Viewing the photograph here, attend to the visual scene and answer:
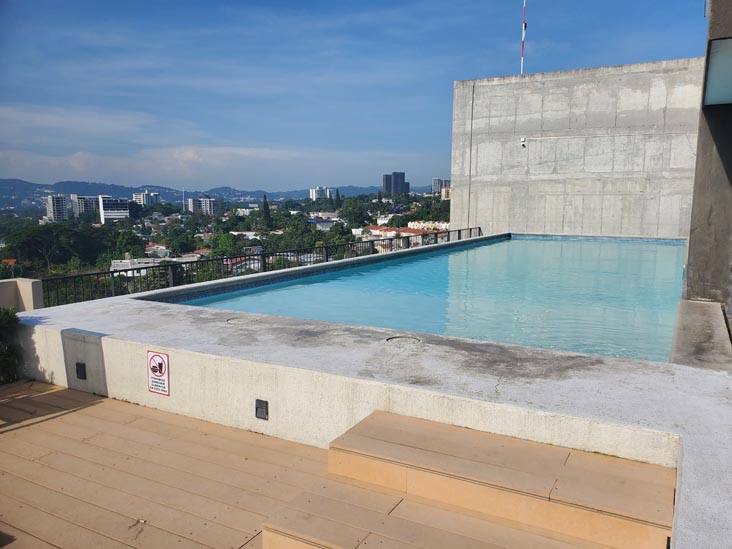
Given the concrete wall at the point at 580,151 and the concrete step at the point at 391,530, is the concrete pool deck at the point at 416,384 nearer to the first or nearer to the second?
the concrete step at the point at 391,530

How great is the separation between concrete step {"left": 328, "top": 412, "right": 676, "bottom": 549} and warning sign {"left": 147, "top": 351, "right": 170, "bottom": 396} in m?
1.93

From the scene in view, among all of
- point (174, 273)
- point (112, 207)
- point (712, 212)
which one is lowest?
point (112, 207)

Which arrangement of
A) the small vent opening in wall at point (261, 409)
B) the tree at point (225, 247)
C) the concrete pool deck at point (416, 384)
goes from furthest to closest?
the tree at point (225, 247) < the small vent opening in wall at point (261, 409) < the concrete pool deck at point (416, 384)

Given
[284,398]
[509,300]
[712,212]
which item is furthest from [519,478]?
[509,300]

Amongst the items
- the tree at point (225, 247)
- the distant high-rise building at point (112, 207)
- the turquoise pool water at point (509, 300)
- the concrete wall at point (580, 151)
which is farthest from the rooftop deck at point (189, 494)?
the distant high-rise building at point (112, 207)

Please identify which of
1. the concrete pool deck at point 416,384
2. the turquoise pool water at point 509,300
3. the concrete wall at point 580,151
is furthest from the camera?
the concrete wall at point 580,151

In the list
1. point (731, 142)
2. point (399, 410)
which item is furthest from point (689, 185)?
point (399, 410)

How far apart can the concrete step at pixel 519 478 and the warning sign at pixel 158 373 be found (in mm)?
1929

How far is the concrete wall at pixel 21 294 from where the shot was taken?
22.8ft

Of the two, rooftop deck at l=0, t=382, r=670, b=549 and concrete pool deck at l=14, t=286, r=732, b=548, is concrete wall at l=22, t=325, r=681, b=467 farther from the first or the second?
rooftop deck at l=0, t=382, r=670, b=549

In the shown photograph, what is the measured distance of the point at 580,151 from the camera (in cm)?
2064

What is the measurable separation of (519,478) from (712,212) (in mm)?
5557

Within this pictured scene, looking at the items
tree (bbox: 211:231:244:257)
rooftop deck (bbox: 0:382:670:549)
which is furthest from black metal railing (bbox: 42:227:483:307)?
tree (bbox: 211:231:244:257)

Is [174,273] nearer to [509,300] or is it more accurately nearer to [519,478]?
[509,300]
